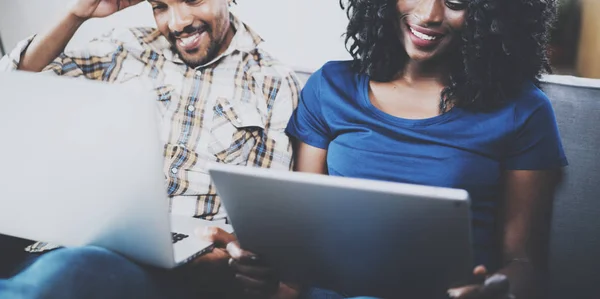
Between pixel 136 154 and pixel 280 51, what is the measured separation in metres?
0.85

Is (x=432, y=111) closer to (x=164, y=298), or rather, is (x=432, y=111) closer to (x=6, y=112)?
(x=164, y=298)

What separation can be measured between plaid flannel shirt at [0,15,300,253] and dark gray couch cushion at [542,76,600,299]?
0.54 metres

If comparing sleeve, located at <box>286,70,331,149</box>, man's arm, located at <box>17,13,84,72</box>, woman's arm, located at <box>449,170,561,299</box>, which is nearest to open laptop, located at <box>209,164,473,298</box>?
woman's arm, located at <box>449,170,561,299</box>

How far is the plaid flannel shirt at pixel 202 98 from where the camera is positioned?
4.00 feet

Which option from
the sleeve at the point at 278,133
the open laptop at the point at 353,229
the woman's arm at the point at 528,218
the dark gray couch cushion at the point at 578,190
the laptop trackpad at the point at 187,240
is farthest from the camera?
the sleeve at the point at 278,133

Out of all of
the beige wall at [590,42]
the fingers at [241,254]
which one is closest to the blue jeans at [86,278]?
the fingers at [241,254]

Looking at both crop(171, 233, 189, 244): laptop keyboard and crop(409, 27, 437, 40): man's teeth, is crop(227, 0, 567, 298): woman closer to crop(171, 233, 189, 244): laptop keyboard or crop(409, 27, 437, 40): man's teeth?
crop(409, 27, 437, 40): man's teeth

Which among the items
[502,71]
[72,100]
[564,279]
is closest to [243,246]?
[72,100]

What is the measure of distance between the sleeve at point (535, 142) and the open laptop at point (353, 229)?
0.32 metres

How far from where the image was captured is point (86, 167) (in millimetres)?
767

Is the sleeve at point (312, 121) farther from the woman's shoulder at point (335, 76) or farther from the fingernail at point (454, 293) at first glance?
the fingernail at point (454, 293)

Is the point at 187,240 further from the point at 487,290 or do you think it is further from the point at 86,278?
the point at 487,290

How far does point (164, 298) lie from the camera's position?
872mm

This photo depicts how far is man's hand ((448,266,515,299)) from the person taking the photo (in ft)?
2.48
